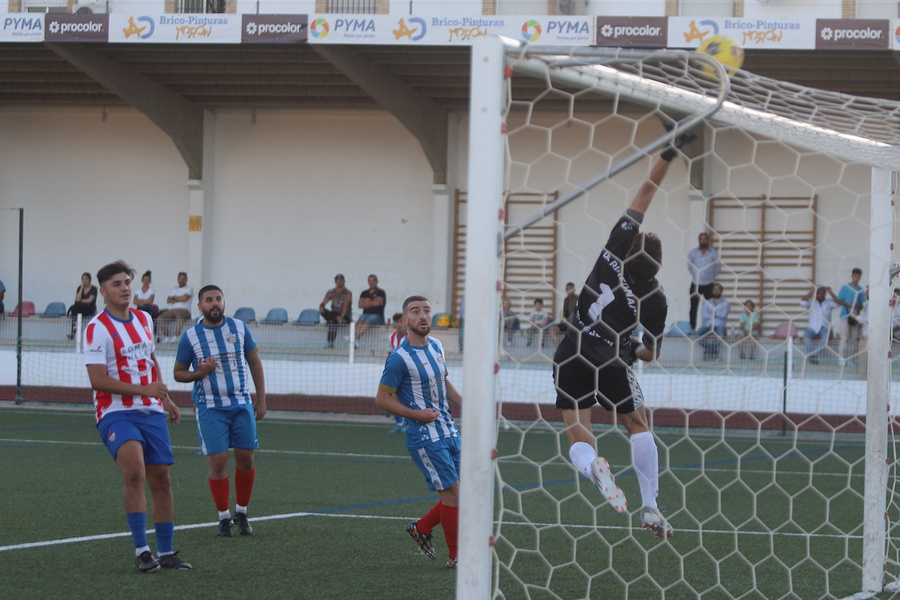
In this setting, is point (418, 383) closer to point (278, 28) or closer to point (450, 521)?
point (450, 521)

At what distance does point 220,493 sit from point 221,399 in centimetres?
55

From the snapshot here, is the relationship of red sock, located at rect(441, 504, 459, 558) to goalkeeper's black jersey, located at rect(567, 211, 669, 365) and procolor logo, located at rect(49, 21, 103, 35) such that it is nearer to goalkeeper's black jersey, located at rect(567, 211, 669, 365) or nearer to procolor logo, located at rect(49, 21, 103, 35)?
goalkeeper's black jersey, located at rect(567, 211, 669, 365)

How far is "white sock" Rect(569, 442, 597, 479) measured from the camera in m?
4.34

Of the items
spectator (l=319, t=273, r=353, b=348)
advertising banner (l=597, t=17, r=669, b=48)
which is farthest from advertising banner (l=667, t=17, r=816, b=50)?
spectator (l=319, t=273, r=353, b=348)

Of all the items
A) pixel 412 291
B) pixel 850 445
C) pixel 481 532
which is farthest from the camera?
pixel 412 291

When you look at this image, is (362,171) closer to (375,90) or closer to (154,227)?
A: (375,90)

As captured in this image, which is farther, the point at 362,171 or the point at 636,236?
the point at 362,171

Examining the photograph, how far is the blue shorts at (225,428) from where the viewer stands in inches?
234

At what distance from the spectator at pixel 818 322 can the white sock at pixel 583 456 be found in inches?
256

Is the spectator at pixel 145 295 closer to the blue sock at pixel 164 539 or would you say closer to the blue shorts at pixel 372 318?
the blue shorts at pixel 372 318

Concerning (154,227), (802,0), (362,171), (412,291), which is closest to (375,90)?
(362,171)

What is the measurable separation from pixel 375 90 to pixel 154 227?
5.75m

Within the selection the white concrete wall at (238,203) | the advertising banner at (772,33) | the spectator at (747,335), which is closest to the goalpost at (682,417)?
the spectator at (747,335)

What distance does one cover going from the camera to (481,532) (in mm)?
3031
